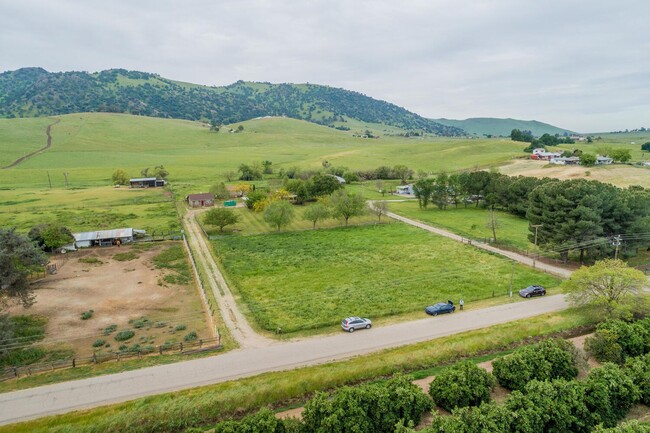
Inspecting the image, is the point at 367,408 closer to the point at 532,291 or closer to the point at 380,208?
the point at 532,291

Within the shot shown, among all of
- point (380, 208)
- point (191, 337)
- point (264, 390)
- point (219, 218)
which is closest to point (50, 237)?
point (219, 218)

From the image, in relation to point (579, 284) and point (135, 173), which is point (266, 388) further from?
point (135, 173)

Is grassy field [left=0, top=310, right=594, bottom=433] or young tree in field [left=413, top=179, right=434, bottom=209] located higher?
young tree in field [left=413, top=179, right=434, bottom=209]

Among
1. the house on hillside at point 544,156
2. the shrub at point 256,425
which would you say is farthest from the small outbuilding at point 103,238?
the house on hillside at point 544,156

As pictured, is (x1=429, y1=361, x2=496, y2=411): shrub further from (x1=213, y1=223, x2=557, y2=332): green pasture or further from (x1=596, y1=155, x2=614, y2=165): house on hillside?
(x1=596, y1=155, x2=614, y2=165): house on hillside

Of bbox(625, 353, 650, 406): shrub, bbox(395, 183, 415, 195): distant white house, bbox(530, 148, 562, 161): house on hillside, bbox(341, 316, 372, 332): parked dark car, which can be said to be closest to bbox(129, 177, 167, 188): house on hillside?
bbox(395, 183, 415, 195): distant white house

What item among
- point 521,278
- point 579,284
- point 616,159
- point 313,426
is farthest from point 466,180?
point 313,426

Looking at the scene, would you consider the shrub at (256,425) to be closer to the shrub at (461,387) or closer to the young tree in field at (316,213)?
the shrub at (461,387)
